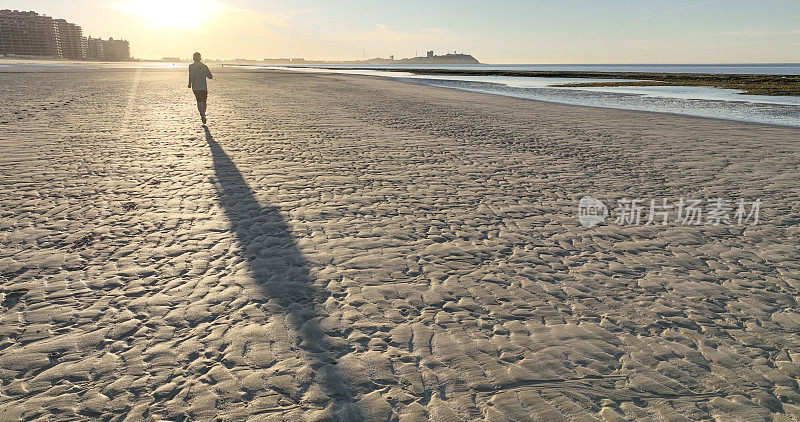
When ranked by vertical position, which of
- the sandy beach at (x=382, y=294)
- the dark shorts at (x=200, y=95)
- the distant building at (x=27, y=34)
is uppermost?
the distant building at (x=27, y=34)

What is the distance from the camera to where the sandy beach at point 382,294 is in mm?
2920

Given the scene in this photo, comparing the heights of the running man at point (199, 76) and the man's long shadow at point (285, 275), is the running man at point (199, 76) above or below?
above

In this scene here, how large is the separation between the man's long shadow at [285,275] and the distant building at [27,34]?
228599mm

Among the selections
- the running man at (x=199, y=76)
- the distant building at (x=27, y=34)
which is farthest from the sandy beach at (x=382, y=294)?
the distant building at (x=27, y=34)

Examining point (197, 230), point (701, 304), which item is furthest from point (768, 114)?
point (197, 230)

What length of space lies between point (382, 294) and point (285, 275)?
3.32 feet

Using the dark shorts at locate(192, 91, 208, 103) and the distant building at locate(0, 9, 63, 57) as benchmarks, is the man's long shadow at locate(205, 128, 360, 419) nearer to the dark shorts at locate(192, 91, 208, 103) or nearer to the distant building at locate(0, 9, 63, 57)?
the dark shorts at locate(192, 91, 208, 103)

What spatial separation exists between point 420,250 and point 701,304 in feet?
9.09

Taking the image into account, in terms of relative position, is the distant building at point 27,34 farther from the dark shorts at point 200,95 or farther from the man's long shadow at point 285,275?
the man's long shadow at point 285,275

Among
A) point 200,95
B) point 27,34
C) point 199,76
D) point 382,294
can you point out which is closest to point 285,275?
point 382,294

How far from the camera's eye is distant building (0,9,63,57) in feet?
580

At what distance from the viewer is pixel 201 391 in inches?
114

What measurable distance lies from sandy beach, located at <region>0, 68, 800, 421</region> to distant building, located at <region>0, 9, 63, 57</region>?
748ft

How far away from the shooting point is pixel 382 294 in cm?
422
